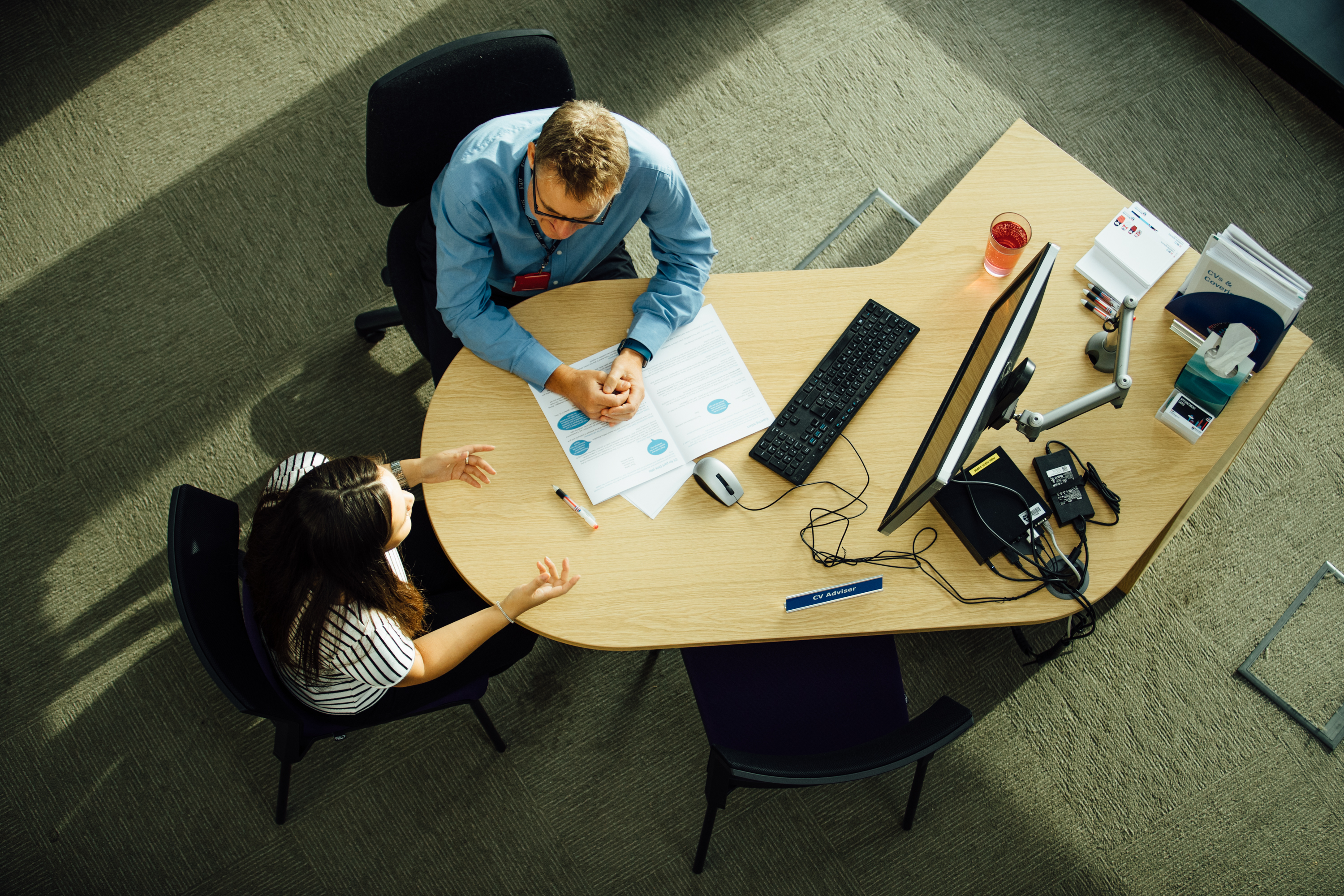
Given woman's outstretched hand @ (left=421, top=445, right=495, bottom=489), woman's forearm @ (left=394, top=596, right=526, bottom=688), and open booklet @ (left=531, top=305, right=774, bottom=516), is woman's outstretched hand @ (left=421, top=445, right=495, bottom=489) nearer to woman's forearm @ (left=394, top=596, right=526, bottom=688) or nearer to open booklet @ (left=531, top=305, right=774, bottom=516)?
open booklet @ (left=531, top=305, right=774, bottom=516)

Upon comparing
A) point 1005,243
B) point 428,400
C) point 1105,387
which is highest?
point 1005,243

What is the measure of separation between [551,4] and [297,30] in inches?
35.2

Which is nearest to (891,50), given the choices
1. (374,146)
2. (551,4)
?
(551,4)

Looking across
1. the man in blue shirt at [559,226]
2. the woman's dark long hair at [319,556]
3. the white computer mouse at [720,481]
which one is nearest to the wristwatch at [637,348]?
the man in blue shirt at [559,226]

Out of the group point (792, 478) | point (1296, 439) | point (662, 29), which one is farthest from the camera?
point (662, 29)

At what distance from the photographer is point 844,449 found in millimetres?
1658

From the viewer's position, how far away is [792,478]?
63.2 inches

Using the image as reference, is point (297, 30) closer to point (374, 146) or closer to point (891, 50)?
point (374, 146)

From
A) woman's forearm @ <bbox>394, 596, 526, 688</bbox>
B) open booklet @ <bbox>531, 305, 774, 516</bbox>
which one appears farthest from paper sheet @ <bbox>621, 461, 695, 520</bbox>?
woman's forearm @ <bbox>394, 596, 526, 688</bbox>

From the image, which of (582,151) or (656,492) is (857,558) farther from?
(582,151)

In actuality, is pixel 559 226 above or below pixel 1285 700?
above

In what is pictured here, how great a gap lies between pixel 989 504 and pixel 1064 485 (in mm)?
155

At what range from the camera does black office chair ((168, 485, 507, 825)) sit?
139 cm

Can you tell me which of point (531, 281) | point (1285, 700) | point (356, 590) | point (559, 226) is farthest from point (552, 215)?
point (1285, 700)
